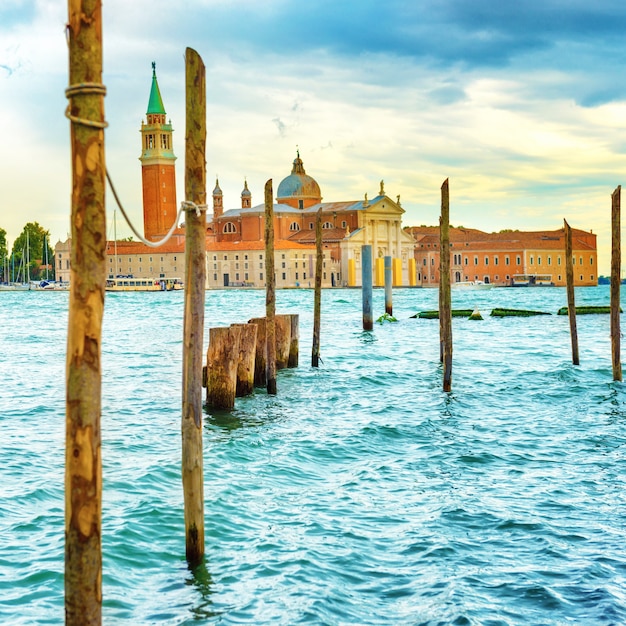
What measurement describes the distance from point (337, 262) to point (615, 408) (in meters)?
61.5

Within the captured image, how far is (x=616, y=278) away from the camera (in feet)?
37.0

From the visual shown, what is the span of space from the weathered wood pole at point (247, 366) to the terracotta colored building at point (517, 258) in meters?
62.3

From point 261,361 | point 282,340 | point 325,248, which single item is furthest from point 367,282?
point 325,248

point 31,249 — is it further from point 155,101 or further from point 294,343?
point 294,343

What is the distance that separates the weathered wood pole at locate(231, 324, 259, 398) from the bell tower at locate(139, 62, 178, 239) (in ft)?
207

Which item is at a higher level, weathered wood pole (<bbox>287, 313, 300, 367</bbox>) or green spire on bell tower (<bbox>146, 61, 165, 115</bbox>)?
green spire on bell tower (<bbox>146, 61, 165, 115</bbox>)

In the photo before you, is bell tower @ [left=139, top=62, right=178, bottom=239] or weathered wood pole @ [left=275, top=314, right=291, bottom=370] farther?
bell tower @ [left=139, top=62, right=178, bottom=239]

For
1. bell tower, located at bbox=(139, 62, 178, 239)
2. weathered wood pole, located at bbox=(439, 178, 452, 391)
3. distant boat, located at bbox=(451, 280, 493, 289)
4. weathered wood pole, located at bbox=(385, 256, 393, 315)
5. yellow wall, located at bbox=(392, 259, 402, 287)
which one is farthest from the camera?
bell tower, located at bbox=(139, 62, 178, 239)

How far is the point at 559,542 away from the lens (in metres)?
4.80

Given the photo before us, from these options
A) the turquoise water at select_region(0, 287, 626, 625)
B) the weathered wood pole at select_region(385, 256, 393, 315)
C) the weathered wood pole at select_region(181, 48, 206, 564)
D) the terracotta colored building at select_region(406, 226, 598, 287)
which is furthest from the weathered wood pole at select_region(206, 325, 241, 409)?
the terracotta colored building at select_region(406, 226, 598, 287)

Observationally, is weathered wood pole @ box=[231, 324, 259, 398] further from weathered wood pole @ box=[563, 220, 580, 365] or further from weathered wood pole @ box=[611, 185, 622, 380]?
weathered wood pole @ box=[563, 220, 580, 365]

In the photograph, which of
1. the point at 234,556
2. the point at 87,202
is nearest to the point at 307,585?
the point at 234,556

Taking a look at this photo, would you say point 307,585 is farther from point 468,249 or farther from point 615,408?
point 468,249

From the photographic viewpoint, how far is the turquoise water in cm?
406
